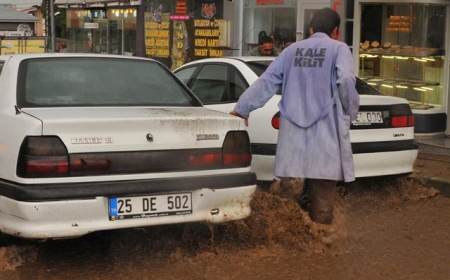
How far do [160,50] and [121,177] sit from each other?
1392 centimetres

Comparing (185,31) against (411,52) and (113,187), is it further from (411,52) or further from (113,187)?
(113,187)

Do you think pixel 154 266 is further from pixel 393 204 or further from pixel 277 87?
pixel 393 204

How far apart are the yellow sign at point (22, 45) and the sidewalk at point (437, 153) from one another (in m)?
17.5

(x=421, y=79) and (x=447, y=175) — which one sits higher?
(x=421, y=79)

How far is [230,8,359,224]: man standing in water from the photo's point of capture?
5230 millimetres

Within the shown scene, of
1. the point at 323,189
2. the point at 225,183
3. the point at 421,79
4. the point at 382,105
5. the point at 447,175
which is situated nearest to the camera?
the point at 225,183

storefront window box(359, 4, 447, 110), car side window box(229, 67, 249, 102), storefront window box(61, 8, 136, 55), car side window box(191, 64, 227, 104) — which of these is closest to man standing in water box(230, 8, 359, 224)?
car side window box(229, 67, 249, 102)

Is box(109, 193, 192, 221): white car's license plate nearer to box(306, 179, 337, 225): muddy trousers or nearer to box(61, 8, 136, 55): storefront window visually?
box(306, 179, 337, 225): muddy trousers

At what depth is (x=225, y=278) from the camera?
15.8 ft

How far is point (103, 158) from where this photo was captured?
4625 millimetres

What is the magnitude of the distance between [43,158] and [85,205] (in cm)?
39

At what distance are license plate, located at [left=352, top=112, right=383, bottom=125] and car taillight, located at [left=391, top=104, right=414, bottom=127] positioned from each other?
7.1 inches

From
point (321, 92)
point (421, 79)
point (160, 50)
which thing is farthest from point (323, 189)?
point (160, 50)

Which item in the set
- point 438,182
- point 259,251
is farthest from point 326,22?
Answer: point 438,182
